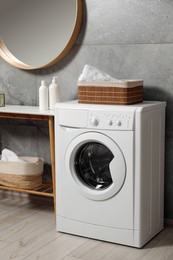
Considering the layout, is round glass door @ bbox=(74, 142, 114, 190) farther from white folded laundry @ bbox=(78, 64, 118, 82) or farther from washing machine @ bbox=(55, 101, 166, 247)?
white folded laundry @ bbox=(78, 64, 118, 82)

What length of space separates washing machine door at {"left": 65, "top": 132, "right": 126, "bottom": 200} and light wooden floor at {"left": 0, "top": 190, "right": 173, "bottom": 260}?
0.98 feet

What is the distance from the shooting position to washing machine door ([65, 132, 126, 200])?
2.79 metres

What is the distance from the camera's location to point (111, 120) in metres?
2.78

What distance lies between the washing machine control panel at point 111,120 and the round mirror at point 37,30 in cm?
73

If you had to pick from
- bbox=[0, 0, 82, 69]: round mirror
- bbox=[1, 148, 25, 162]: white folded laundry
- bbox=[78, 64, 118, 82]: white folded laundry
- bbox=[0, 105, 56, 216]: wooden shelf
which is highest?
bbox=[0, 0, 82, 69]: round mirror

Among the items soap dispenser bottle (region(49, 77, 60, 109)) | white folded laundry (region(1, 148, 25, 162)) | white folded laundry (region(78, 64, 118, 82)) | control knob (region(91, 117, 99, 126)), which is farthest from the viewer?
white folded laundry (region(1, 148, 25, 162))

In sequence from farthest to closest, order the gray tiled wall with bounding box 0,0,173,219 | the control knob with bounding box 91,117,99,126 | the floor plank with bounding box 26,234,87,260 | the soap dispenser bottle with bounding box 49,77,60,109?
the soap dispenser bottle with bounding box 49,77,60,109, the gray tiled wall with bounding box 0,0,173,219, the control knob with bounding box 91,117,99,126, the floor plank with bounding box 26,234,87,260

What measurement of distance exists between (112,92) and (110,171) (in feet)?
1.52

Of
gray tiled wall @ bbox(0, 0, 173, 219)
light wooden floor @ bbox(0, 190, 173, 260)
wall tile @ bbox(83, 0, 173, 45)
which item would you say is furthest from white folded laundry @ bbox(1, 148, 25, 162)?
wall tile @ bbox(83, 0, 173, 45)

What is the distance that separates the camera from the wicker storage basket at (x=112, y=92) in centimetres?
286

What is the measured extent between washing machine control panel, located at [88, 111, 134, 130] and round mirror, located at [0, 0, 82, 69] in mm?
728

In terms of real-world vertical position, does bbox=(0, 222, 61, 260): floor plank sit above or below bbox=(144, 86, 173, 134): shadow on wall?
below

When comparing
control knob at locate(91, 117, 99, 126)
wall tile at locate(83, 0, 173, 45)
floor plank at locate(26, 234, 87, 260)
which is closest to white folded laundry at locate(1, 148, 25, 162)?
floor plank at locate(26, 234, 87, 260)

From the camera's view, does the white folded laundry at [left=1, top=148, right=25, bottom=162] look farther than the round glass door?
Yes
